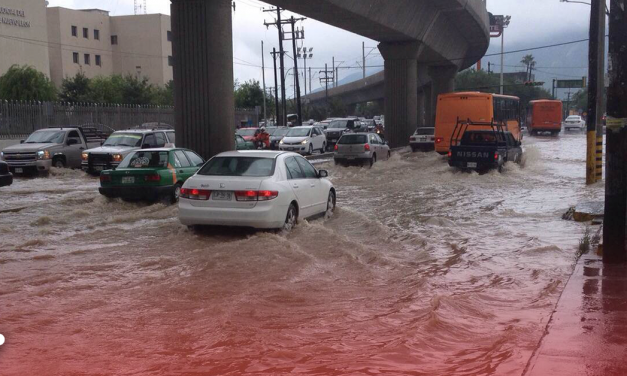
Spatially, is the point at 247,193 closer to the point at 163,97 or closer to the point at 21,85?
the point at 21,85

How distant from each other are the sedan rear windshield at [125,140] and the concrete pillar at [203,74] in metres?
4.56

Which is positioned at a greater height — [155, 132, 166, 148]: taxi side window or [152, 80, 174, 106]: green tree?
[152, 80, 174, 106]: green tree

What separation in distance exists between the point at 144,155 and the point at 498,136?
14325mm

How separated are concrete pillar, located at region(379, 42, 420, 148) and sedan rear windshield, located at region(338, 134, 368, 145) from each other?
11.1m

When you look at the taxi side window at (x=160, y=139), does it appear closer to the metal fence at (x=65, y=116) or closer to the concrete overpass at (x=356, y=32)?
the concrete overpass at (x=356, y=32)

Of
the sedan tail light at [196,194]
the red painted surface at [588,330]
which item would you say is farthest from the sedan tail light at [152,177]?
the red painted surface at [588,330]

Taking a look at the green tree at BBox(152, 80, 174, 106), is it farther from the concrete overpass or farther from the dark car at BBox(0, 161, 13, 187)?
the dark car at BBox(0, 161, 13, 187)

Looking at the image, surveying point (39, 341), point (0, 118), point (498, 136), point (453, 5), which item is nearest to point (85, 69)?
point (0, 118)

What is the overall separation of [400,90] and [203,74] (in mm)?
22260

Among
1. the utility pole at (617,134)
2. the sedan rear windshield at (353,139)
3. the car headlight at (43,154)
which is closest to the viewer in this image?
the utility pole at (617,134)

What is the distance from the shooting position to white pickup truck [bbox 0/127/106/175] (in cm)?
2456

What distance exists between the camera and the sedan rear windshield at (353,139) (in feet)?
95.6

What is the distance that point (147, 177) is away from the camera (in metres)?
15.6

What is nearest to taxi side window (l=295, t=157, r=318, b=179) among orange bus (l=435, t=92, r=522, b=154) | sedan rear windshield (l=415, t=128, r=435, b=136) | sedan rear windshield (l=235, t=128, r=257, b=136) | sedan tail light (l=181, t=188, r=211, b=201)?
sedan tail light (l=181, t=188, r=211, b=201)
